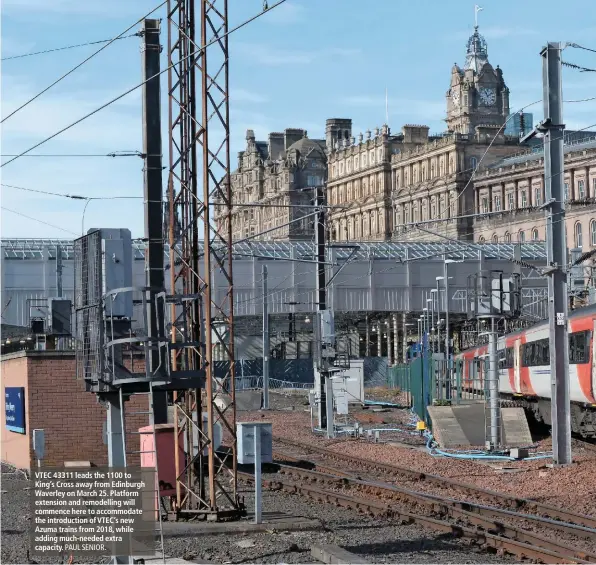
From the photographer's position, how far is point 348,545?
1608cm

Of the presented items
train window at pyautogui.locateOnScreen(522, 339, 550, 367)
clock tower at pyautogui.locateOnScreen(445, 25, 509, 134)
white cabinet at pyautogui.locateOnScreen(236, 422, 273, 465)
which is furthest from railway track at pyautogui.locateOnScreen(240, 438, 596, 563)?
clock tower at pyautogui.locateOnScreen(445, 25, 509, 134)

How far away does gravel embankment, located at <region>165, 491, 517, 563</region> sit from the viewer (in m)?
15.2

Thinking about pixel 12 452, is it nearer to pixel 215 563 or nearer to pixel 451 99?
Answer: pixel 215 563

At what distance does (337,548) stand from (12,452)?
48.5 ft

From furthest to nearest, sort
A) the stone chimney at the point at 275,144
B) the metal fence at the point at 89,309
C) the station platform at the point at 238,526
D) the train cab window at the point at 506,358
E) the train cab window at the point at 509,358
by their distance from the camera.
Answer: the stone chimney at the point at 275,144 < the train cab window at the point at 506,358 < the train cab window at the point at 509,358 < the station platform at the point at 238,526 < the metal fence at the point at 89,309

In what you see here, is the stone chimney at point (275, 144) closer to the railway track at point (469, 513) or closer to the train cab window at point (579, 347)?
the train cab window at point (579, 347)

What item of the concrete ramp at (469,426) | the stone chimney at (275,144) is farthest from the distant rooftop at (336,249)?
the stone chimney at (275,144)

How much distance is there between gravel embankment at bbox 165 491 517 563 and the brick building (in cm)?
857

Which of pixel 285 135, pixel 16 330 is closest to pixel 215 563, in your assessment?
pixel 16 330

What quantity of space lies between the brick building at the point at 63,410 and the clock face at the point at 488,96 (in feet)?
402

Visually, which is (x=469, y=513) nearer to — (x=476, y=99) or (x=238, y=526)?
(x=238, y=526)

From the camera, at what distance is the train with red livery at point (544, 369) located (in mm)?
30281

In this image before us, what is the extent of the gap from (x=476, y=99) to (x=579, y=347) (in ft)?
379

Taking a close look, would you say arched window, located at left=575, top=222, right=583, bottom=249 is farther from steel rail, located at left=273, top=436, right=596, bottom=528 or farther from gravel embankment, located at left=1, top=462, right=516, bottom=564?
gravel embankment, located at left=1, top=462, right=516, bottom=564
